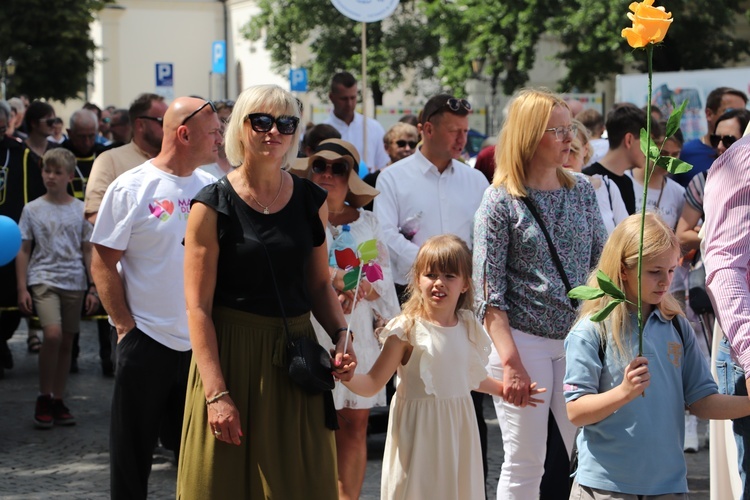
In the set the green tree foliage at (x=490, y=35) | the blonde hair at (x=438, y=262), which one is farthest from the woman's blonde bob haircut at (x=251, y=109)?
the green tree foliage at (x=490, y=35)

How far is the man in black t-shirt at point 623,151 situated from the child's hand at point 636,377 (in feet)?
12.3

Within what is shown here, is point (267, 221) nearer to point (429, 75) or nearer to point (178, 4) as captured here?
point (429, 75)

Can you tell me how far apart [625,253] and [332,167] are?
7.96ft

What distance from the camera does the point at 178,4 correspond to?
6619cm

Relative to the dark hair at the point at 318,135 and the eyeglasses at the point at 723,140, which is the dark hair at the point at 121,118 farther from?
the eyeglasses at the point at 723,140

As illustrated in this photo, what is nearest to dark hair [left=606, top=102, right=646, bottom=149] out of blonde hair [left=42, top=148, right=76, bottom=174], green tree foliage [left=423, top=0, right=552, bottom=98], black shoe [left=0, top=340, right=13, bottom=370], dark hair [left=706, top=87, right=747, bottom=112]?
dark hair [left=706, top=87, right=747, bottom=112]

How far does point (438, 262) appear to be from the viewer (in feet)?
16.9

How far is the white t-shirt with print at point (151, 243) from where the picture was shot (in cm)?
547

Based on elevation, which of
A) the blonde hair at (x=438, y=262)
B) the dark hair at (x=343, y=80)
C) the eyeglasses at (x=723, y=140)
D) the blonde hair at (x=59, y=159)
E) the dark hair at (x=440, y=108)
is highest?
the dark hair at (x=343, y=80)

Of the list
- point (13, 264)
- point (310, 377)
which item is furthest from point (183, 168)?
point (13, 264)

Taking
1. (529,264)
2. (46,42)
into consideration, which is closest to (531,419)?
(529,264)

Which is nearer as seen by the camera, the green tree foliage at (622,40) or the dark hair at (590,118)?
the dark hair at (590,118)

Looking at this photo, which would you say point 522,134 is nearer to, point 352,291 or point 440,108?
point 352,291

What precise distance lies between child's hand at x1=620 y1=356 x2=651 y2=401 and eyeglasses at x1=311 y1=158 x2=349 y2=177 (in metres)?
2.79
